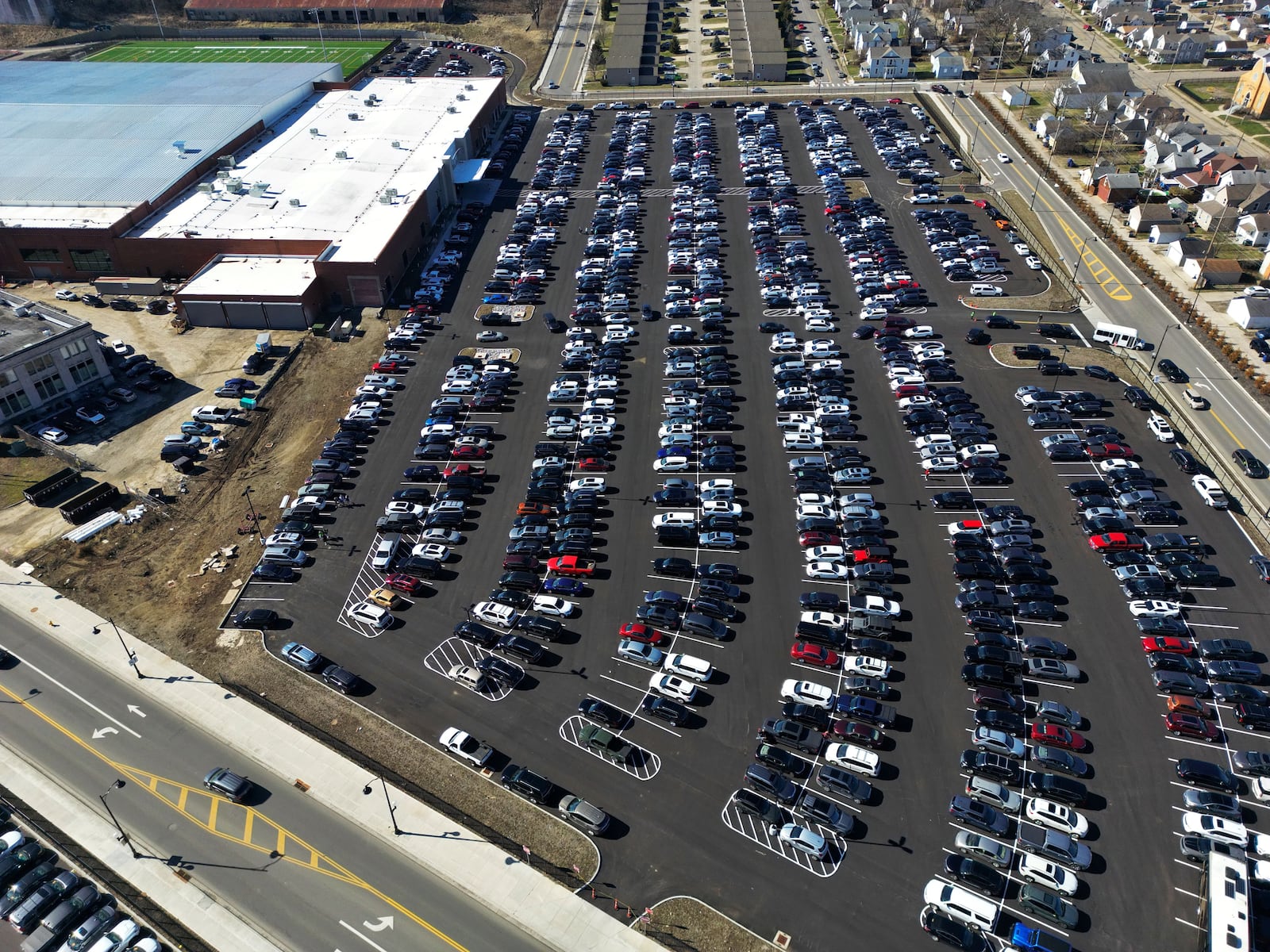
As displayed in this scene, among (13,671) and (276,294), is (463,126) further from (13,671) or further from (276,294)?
(13,671)

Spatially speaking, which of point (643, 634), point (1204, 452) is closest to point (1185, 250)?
point (1204, 452)

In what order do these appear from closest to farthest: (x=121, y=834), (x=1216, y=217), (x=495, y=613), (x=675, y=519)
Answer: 1. (x=121, y=834)
2. (x=495, y=613)
3. (x=675, y=519)
4. (x=1216, y=217)

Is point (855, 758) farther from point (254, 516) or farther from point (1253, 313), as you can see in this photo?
point (1253, 313)

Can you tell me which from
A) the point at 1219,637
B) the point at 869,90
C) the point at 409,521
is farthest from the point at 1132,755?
the point at 869,90

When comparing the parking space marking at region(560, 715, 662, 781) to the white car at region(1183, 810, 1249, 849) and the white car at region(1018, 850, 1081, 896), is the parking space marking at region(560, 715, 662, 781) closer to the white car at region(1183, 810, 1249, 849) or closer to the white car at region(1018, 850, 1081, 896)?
the white car at region(1018, 850, 1081, 896)

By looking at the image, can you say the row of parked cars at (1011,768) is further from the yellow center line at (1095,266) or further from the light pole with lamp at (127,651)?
the light pole with lamp at (127,651)

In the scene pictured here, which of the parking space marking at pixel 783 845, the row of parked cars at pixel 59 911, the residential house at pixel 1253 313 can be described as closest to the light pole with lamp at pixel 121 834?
the row of parked cars at pixel 59 911
